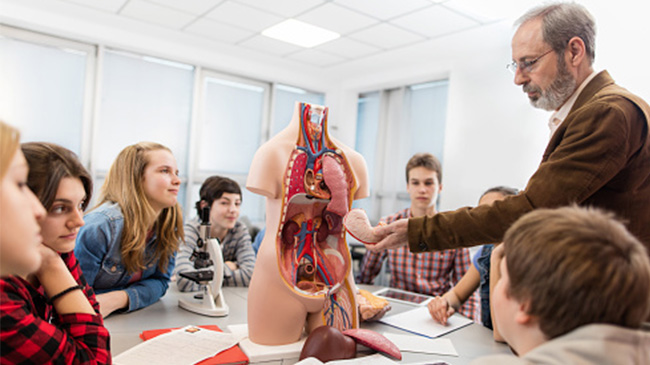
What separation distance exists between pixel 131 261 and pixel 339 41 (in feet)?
11.6

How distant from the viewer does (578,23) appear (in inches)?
52.5

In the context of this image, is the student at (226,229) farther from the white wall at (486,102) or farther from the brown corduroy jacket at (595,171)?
the white wall at (486,102)

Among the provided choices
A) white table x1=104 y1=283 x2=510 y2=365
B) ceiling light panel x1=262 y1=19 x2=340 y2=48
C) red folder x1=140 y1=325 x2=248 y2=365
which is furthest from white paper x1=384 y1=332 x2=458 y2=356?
ceiling light panel x1=262 y1=19 x2=340 y2=48

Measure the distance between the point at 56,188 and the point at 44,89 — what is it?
417 cm

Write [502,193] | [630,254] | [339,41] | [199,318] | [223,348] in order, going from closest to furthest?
1. [630,254]
2. [223,348]
3. [199,318]
4. [502,193]
5. [339,41]

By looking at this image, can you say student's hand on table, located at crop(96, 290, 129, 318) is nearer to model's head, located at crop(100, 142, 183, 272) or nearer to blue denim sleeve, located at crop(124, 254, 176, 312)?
blue denim sleeve, located at crop(124, 254, 176, 312)

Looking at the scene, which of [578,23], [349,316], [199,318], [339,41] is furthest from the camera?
[339,41]

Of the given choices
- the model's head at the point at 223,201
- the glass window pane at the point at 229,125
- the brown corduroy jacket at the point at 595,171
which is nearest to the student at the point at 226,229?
the model's head at the point at 223,201

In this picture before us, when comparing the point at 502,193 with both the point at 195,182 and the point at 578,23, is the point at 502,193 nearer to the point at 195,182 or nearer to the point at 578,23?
the point at 578,23

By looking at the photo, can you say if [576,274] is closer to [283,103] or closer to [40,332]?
[40,332]

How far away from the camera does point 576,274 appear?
71 cm

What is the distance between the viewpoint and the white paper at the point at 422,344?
1.57 m

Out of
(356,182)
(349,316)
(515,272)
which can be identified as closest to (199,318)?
(349,316)

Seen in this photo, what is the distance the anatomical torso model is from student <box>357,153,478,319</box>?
3.69 ft
